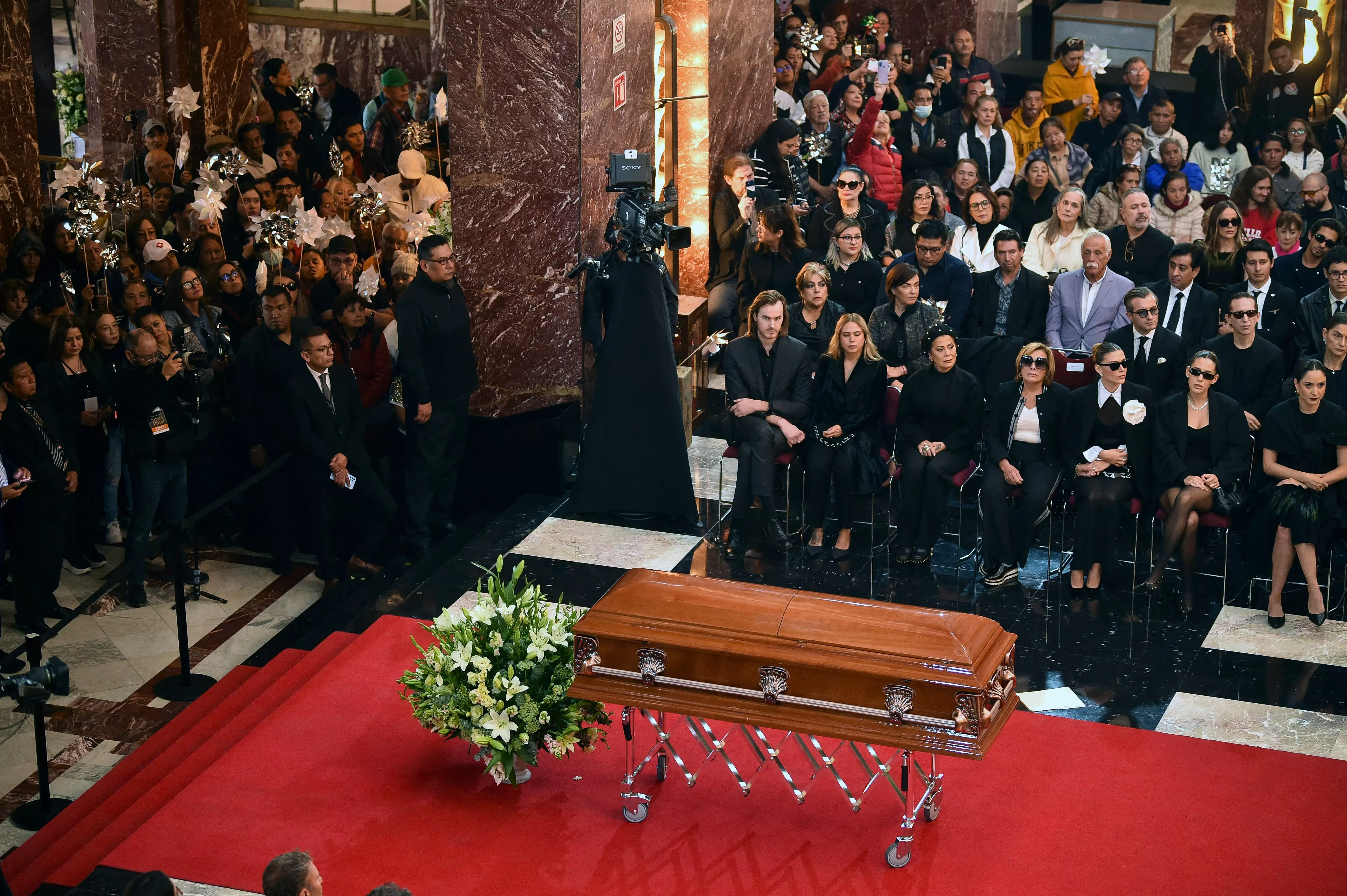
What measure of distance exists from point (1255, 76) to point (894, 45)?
3.33 meters

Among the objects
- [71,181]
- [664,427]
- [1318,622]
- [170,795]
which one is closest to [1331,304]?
[1318,622]

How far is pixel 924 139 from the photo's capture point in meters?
12.6

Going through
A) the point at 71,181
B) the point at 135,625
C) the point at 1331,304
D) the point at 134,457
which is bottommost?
the point at 135,625

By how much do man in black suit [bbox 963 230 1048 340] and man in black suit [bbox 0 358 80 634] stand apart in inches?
193

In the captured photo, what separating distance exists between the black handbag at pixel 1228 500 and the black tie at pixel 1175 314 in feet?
4.36

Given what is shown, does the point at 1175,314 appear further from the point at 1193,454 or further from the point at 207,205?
the point at 207,205

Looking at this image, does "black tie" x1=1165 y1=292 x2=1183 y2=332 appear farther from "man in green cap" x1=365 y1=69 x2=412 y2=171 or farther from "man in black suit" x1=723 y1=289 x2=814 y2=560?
"man in green cap" x1=365 y1=69 x2=412 y2=171

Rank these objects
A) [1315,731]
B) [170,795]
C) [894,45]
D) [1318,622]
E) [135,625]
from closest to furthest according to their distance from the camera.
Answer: [170,795] < [1315,731] < [1318,622] < [135,625] < [894,45]

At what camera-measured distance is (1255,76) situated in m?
14.5

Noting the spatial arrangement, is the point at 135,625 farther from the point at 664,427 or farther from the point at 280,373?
the point at 664,427

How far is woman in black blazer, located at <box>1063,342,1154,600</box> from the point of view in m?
7.83

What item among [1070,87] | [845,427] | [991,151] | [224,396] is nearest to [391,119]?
[224,396]

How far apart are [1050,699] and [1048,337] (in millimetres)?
2793

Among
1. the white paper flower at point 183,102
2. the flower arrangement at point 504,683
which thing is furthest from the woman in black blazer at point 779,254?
the flower arrangement at point 504,683
